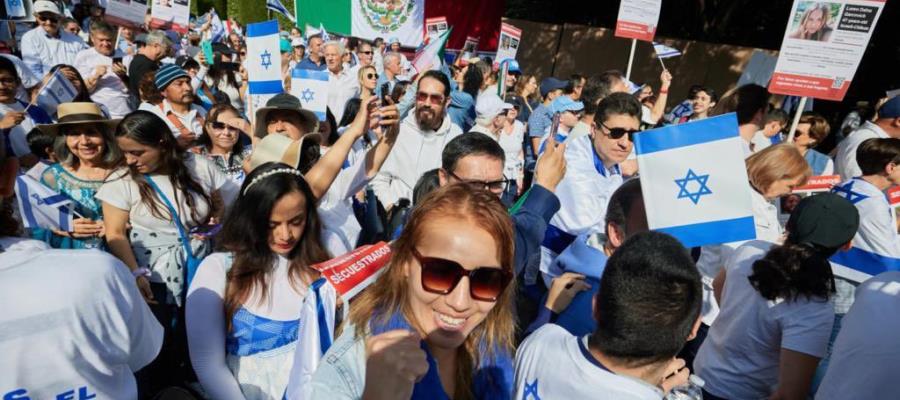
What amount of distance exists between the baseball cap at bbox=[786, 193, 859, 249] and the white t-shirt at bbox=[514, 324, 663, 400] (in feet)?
4.52

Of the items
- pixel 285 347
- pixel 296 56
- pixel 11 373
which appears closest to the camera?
pixel 11 373

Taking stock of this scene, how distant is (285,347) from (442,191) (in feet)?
3.67

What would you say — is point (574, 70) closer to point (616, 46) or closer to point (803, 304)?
point (616, 46)

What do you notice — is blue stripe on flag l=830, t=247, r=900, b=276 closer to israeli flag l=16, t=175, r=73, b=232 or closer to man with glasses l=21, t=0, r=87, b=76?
israeli flag l=16, t=175, r=73, b=232

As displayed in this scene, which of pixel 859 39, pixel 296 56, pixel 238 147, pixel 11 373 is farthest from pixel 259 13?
pixel 11 373

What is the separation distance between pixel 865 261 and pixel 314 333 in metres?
3.92

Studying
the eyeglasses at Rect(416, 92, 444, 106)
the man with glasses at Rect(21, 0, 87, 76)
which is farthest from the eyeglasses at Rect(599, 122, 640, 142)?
the man with glasses at Rect(21, 0, 87, 76)

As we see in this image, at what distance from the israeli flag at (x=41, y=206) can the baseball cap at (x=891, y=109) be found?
736 centimetres

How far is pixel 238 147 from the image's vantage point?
450 cm

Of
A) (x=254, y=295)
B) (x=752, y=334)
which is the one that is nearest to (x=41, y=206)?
(x=254, y=295)

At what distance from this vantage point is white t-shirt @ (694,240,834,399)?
7.25 feet

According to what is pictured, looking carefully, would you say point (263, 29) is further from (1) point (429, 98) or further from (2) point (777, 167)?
(2) point (777, 167)

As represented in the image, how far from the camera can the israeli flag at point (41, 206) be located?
288cm

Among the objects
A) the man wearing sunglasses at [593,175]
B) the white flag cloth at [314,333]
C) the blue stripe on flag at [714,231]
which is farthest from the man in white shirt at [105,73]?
the blue stripe on flag at [714,231]
